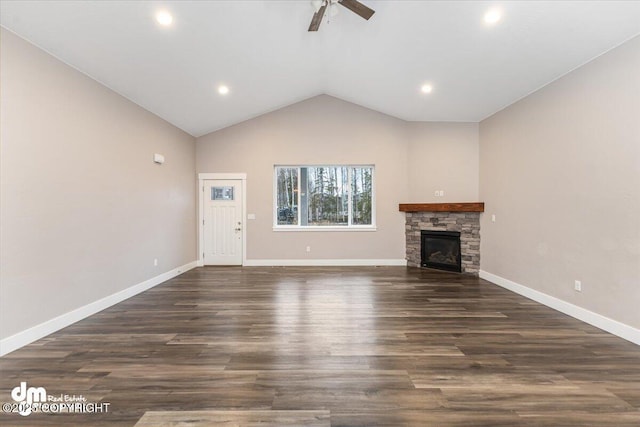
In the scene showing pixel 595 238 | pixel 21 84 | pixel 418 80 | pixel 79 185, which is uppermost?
pixel 418 80

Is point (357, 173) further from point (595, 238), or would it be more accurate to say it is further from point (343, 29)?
point (595, 238)

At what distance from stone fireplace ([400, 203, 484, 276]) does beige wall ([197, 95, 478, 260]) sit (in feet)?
0.73

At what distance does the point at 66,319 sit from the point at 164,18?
3.33 metres

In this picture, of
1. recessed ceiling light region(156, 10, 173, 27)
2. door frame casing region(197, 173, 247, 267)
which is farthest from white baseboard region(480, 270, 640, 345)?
recessed ceiling light region(156, 10, 173, 27)

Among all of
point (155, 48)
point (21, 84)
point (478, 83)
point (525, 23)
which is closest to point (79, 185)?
point (21, 84)

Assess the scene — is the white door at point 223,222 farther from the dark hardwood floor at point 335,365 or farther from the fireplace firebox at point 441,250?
the fireplace firebox at point 441,250

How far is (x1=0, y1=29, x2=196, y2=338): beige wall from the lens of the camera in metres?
2.57

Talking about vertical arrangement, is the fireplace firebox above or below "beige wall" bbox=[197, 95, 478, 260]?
below

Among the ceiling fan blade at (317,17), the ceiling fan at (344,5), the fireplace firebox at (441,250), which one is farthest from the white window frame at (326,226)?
the ceiling fan at (344,5)

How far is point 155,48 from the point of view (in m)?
3.33

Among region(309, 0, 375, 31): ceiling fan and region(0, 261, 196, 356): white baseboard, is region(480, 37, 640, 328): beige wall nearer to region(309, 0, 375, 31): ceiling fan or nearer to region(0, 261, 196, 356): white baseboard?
region(309, 0, 375, 31): ceiling fan

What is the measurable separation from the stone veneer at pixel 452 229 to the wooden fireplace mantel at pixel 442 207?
14 cm

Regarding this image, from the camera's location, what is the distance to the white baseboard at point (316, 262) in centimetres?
634

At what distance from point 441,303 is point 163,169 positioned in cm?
498
